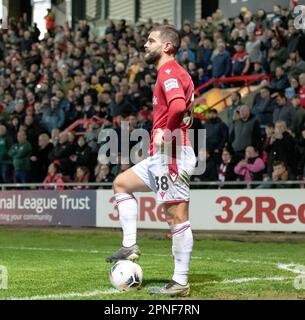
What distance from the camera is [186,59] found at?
21.8 m

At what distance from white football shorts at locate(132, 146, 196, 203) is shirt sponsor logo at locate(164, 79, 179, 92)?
0.62 meters

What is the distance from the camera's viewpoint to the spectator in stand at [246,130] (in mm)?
17109

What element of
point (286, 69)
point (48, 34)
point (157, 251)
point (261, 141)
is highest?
point (48, 34)

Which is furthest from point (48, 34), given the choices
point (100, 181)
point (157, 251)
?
point (157, 251)

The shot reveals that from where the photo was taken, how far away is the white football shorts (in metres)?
7.42

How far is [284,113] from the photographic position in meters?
16.9

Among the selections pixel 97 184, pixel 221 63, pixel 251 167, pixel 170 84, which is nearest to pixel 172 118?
pixel 170 84

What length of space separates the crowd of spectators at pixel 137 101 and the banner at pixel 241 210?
0.57 metres

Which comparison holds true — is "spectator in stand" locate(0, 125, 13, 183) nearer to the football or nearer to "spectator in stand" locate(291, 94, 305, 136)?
"spectator in stand" locate(291, 94, 305, 136)

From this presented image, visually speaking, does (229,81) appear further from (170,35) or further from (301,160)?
(170,35)

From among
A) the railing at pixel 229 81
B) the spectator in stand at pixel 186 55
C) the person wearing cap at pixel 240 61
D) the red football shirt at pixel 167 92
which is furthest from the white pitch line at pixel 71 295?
the spectator in stand at pixel 186 55

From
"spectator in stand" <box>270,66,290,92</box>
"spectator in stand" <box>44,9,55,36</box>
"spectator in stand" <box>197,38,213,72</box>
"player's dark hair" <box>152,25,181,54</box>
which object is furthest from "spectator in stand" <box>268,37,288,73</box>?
"spectator in stand" <box>44,9,55,36</box>

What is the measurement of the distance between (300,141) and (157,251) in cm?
475
